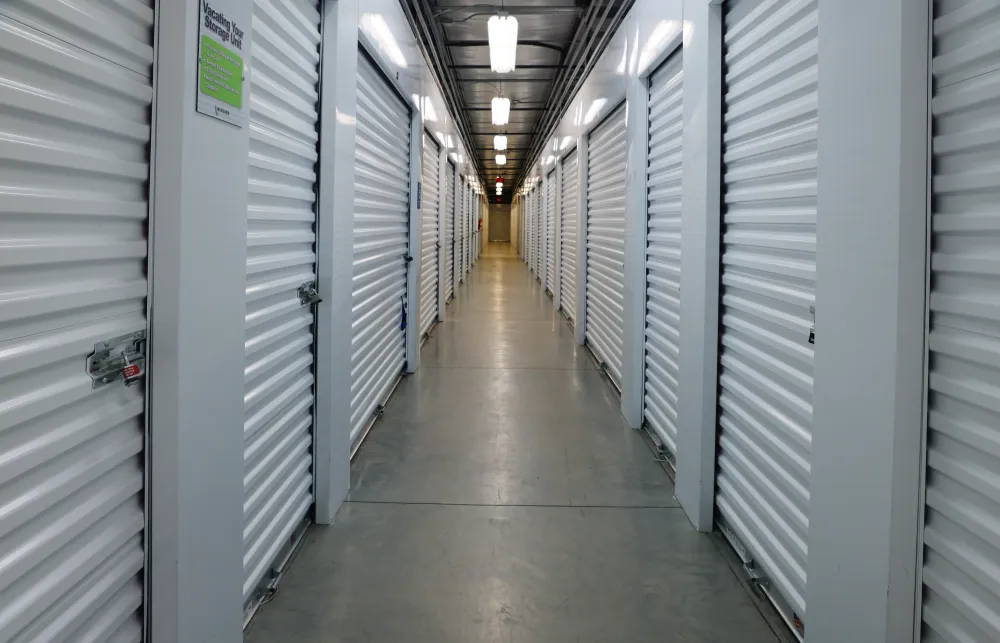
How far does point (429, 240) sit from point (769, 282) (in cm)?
636

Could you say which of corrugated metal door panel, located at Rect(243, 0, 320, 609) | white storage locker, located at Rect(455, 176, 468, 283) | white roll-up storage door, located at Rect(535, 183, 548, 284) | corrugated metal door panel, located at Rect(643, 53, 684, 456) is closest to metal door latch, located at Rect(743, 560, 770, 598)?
corrugated metal door panel, located at Rect(643, 53, 684, 456)

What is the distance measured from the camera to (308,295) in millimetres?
3004

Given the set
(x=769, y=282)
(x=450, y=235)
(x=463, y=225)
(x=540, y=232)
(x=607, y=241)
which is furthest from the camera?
(x=540, y=232)

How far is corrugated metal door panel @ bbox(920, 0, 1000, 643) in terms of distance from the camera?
149 centimetres

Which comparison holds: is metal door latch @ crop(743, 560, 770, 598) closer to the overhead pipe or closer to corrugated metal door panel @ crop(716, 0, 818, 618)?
corrugated metal door panel @ crop(716, 0, 818, 618)

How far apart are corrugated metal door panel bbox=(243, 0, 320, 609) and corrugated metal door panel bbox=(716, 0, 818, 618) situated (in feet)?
6.40

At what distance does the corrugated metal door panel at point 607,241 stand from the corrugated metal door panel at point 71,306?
167 inches

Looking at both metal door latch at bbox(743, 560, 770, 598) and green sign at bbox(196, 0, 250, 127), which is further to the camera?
metal door latch at bbox(743, 560, 770, 598)

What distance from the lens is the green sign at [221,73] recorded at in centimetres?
178

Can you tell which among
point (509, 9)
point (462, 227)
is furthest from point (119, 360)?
point (462, 227)

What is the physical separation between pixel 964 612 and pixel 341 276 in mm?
2770

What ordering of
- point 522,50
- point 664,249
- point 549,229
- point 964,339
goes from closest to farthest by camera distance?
point 964,339 → point 664,249 → point 522,50 → point 549,229

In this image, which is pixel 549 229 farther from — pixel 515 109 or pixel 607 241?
pixel 607 241

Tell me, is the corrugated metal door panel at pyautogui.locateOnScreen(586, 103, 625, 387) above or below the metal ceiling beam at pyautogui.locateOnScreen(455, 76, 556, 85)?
below
